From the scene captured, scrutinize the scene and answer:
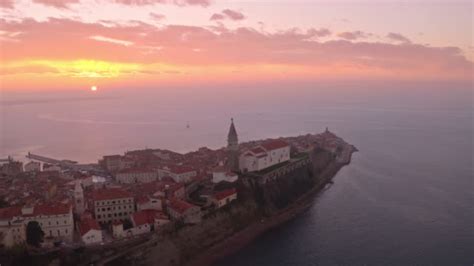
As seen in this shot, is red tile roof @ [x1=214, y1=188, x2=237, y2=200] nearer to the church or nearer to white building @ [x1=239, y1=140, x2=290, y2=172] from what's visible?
the church

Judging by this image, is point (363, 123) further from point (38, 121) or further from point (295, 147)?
point (38, 121)

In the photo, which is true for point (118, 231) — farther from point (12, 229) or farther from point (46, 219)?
point (12, 229)

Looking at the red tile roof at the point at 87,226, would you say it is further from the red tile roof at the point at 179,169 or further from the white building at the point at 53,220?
the red tile roof at the point at 179,169

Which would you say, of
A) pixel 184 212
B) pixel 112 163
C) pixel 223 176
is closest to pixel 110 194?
pixel 184 212

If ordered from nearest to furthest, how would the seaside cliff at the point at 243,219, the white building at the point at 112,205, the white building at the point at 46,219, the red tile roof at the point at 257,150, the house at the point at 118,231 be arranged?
the white building at the point at 46,219 < the house at the point at 118,231 < the seaside cliff at the point at 243,219 < the white building at the point at 112,205 < the red tile roof at the point at 257,150

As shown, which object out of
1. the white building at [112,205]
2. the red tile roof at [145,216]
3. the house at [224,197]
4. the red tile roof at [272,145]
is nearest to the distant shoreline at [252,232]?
the house at [224,197]

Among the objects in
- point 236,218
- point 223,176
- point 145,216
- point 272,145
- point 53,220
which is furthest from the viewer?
point 272,145
